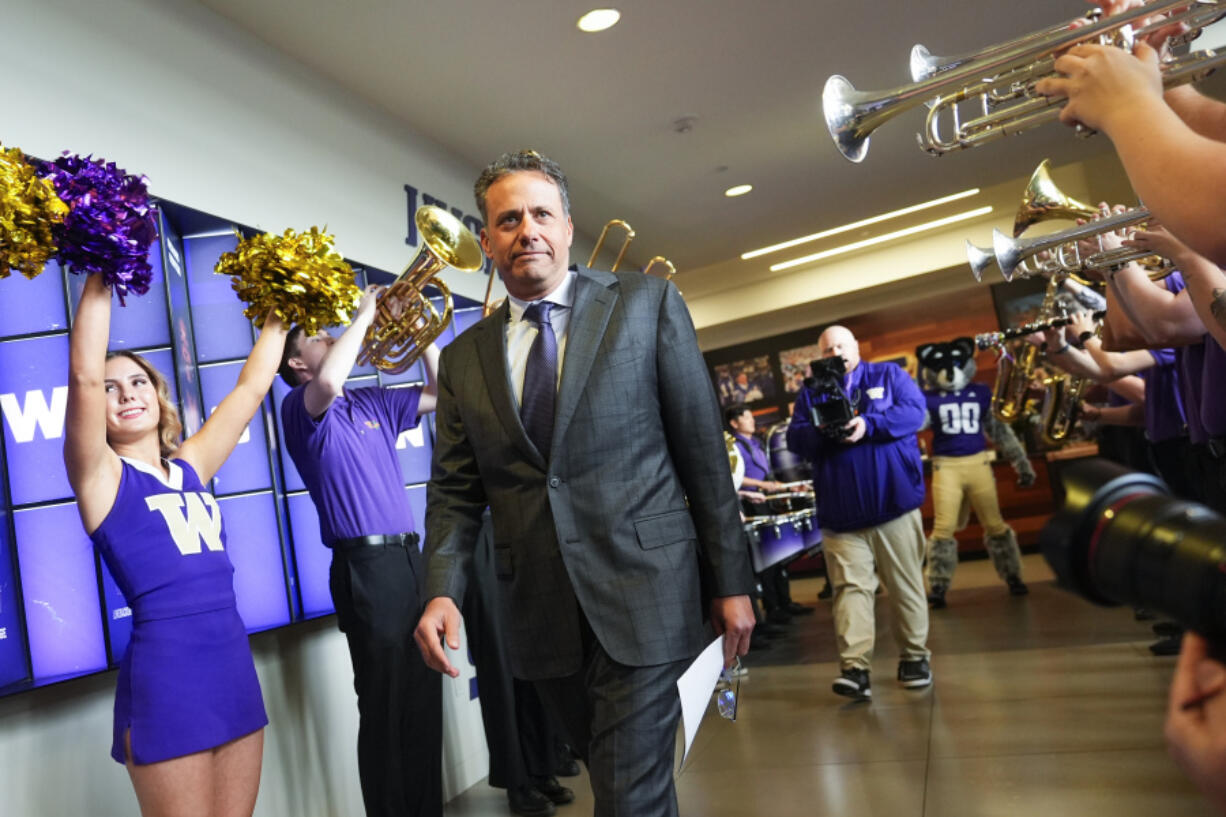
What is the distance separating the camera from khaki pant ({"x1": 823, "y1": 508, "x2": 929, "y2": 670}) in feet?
14.7

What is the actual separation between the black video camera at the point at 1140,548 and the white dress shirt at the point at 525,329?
138cm

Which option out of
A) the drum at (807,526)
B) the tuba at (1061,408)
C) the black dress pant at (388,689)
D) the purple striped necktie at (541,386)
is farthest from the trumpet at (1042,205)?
the drum at (807,526)

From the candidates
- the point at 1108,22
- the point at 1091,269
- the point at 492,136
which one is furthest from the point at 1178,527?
the point at 492,136

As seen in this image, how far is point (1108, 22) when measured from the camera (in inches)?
73.4

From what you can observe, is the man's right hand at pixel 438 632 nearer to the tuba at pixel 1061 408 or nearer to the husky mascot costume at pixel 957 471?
the tuba at pixel 1061 408

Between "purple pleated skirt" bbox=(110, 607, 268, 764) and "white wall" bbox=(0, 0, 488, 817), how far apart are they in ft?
2.19

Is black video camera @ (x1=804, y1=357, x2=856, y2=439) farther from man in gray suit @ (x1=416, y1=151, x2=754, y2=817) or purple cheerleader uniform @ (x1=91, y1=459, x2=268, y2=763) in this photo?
purple cheerleader uniform @ (x1=91, y1=459, x2=268, y2=763)

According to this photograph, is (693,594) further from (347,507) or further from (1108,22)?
(347,507)

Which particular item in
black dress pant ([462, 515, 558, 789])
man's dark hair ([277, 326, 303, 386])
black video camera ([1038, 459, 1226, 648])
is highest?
man's dark hair ([277, 326, 303, 386])

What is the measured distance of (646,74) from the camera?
533cm

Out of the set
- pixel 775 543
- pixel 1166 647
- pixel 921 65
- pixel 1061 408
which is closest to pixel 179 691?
pixel 921 65

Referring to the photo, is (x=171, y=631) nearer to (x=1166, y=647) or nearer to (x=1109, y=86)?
(x=1109, y=86)

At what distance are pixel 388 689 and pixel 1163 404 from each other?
3.26 metres

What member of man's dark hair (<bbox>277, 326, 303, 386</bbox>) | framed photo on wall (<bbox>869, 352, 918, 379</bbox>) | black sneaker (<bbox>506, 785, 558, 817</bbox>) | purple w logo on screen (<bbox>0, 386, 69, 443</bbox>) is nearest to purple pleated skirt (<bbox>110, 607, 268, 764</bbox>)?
purple w logo on screen (<bbox>0, 386, 69, 443</bbox>)
